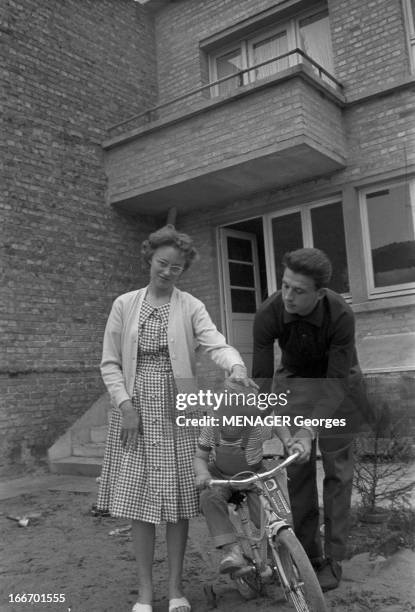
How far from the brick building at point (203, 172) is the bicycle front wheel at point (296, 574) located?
4019 mm

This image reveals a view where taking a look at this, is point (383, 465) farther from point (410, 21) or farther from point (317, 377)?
point (410, 21)

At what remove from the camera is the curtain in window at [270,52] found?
8.84 meters

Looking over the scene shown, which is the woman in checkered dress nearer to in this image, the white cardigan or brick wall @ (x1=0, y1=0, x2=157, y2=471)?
the white cardigan

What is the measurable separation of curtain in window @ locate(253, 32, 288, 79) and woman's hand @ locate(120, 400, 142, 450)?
737cm

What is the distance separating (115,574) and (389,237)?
5772 millimetres

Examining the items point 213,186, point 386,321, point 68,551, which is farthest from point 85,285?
point 68,551

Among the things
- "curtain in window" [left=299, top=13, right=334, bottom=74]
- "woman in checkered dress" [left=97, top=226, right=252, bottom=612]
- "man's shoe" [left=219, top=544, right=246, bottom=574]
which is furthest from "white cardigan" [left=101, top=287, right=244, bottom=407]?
"curtain in window" [left=299, top=13, right=334, bottom=74]

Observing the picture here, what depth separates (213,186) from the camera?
8211 millimetres

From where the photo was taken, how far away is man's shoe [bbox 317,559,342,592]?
299cm

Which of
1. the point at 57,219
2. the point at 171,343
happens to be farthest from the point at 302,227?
the point at 171,343

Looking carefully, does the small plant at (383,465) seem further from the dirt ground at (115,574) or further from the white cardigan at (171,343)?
the white cardigan at (171,343)

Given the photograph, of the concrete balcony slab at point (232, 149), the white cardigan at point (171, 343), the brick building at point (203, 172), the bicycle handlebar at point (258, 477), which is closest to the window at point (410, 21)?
the brick building at point (203, 172)

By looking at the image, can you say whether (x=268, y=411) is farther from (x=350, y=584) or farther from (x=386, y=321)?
(x=386, y=321)

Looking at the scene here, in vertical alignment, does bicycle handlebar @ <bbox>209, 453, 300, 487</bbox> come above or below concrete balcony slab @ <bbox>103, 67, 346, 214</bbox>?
below
